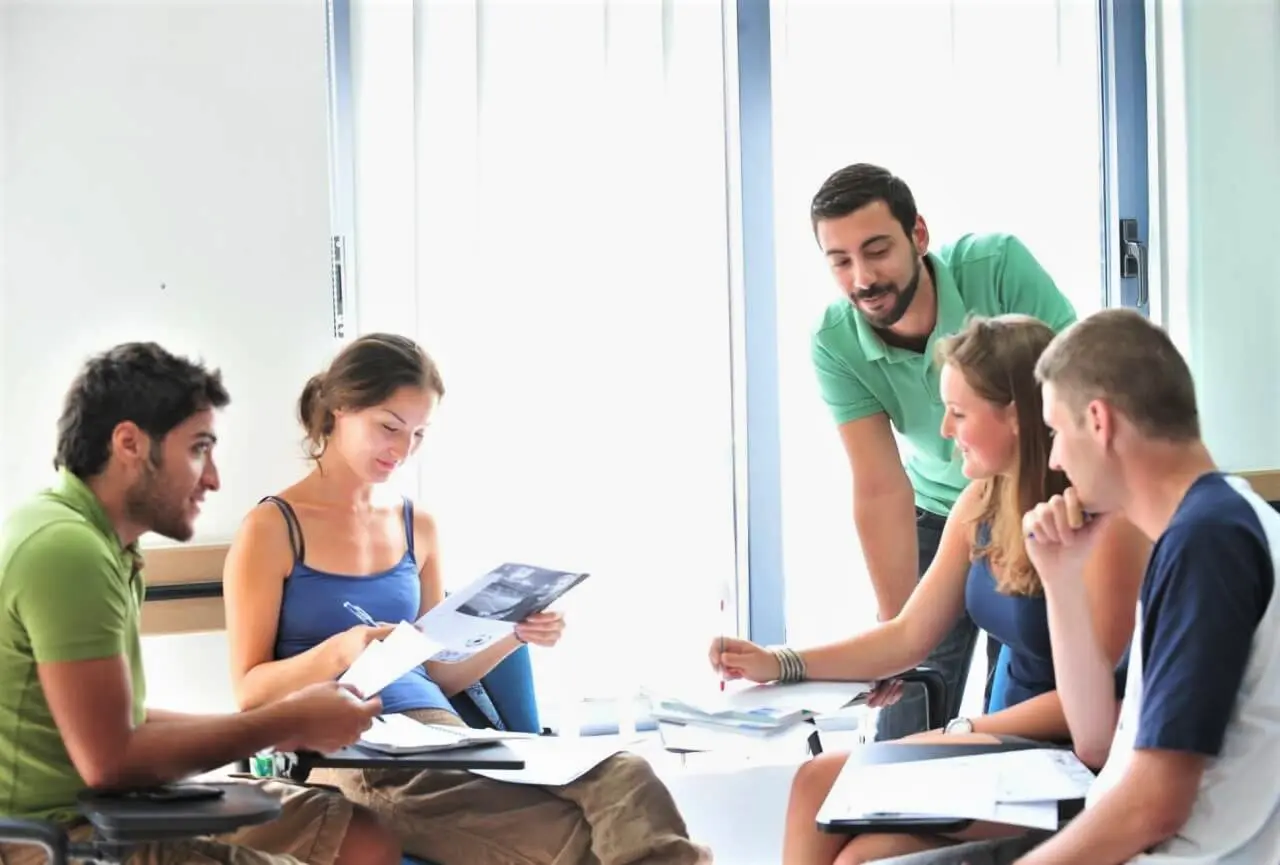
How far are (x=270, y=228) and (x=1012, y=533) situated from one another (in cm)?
179

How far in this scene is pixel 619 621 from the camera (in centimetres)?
361

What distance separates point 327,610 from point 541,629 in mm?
387

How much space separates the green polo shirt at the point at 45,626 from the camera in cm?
182

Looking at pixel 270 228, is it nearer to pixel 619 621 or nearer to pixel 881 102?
pixel 619 621

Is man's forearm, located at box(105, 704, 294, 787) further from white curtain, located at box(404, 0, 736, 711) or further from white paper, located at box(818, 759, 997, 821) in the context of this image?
white curtain, located at box(404, 0, 736, 711)

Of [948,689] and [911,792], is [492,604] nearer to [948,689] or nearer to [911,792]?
[911,792]

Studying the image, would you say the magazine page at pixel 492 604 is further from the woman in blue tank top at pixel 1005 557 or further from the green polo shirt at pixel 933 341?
the green polo shirt at pixel 933 341

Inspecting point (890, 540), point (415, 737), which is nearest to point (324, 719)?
point (415, 737)

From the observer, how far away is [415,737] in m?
2.19

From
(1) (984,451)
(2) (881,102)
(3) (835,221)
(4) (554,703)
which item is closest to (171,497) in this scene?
(1) (984,451)

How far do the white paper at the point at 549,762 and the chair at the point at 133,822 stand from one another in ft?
1.63

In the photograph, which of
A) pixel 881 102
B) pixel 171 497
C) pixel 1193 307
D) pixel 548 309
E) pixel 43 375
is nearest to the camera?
pixel 171 497

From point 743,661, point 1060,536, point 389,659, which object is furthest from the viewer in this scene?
point 743,661

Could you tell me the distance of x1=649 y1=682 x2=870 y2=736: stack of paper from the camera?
2.25m
